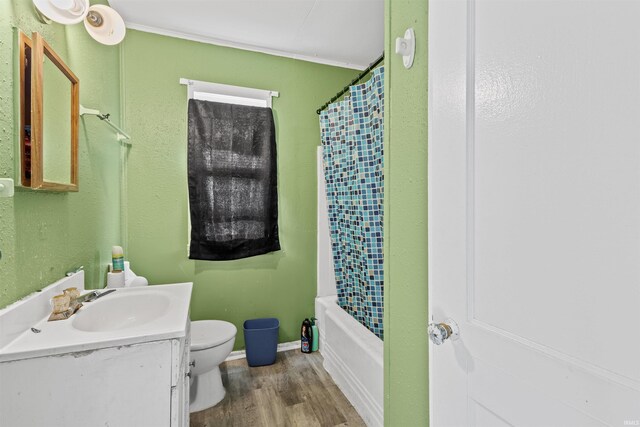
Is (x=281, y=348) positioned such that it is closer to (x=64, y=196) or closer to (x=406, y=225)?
(x=64, y=196)

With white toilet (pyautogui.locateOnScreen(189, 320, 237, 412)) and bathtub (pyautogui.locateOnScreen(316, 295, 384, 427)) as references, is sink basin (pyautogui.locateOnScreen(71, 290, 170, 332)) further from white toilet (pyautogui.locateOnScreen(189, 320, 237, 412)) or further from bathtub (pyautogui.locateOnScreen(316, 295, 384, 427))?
bathtub (pyautogui.locateOnScreen(316, 295, 384, 427))

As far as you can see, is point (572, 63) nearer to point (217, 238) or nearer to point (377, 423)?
point (377, 423)

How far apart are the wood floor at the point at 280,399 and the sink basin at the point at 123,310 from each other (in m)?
0.76

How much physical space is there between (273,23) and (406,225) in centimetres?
188

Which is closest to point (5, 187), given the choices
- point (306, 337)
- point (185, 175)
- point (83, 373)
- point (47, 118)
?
point (47, 118)

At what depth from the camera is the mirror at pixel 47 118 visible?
107 cm

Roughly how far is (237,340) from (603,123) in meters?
2.56

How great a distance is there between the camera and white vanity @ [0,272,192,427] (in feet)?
2.95

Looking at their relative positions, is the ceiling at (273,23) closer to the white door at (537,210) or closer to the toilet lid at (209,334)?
the white door at (537,210)

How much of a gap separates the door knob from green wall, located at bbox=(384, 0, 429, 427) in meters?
0.16

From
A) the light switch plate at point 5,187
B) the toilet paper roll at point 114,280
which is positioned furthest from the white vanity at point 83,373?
the toilet paper roll at point 114,280

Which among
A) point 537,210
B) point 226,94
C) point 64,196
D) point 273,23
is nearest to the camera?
point 537,210

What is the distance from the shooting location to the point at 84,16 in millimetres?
1282

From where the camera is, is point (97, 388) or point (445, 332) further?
point (97, 388)
